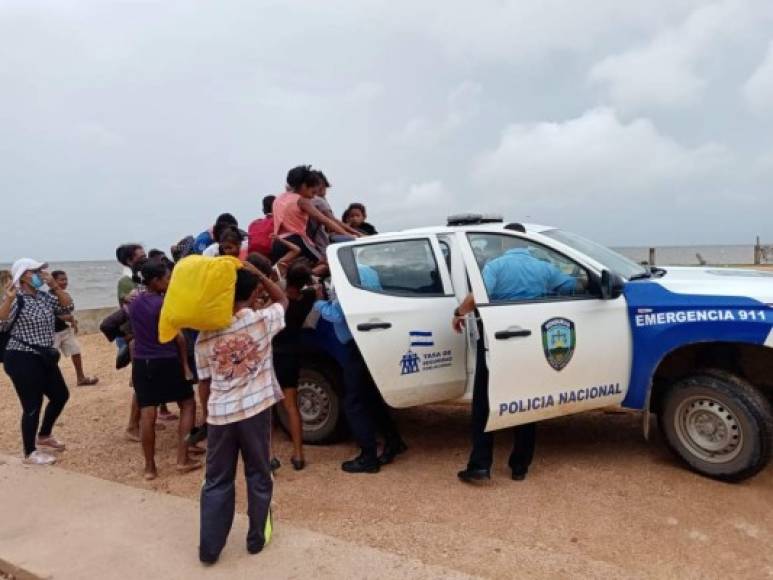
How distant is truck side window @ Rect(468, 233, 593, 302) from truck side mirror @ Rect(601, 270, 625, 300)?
165 mm

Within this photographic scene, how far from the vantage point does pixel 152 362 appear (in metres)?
4.88

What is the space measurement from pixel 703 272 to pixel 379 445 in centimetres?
302

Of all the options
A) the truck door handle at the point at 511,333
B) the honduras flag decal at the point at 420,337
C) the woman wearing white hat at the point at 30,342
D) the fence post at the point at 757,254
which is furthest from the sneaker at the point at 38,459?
the fence post at the point at 757,254

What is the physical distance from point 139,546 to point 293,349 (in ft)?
5.67

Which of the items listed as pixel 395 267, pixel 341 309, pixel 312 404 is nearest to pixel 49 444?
pixel 312 404

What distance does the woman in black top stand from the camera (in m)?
4.76

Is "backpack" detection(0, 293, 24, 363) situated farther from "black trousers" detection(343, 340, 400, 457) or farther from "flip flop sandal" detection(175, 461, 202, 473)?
"black trousers" detection(343, 340, 400, 457)

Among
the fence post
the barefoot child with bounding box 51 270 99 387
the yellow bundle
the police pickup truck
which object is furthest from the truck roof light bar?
the fence post

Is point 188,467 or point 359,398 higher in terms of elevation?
point 359,398

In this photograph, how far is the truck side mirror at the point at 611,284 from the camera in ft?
13.6

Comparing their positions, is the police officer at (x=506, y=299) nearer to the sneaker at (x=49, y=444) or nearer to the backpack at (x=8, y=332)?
the backpack at (x=8, y=332)

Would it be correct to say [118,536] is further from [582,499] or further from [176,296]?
[582,499]

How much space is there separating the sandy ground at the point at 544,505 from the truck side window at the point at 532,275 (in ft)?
4.30

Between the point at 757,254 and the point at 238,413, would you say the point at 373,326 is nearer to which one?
the point at 238,413
